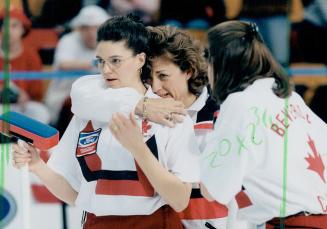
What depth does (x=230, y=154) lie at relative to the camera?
0.96 meters

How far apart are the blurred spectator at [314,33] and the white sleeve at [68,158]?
16.9 inches

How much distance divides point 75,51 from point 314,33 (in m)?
0.43

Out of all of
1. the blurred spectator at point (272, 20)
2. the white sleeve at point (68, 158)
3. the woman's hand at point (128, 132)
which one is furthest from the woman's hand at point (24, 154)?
the blurred spectator at point (272, 20)

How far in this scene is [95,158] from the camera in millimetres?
958

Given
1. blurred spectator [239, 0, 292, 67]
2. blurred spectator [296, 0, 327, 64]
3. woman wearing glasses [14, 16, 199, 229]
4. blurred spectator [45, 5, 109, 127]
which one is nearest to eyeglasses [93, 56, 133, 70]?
woman wearing glasses [14, 16, 199, 229]

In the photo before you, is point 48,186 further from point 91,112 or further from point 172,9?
point 172,9

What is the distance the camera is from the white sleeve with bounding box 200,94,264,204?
0.96 metres

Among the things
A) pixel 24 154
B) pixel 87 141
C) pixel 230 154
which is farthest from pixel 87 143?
pixel 230 154

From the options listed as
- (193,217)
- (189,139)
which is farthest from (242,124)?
(193,217)

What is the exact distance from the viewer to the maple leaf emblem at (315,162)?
1004 mm

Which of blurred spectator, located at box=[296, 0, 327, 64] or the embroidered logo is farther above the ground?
blurred spectator, located at box=[296, 0, 327, 64]

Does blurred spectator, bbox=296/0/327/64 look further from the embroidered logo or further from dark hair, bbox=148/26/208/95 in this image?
the embroidered logo

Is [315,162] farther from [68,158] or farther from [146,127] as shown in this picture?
[68,158]

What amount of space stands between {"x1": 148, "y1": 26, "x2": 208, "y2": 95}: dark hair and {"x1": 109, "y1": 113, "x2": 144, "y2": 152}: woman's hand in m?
0.14
